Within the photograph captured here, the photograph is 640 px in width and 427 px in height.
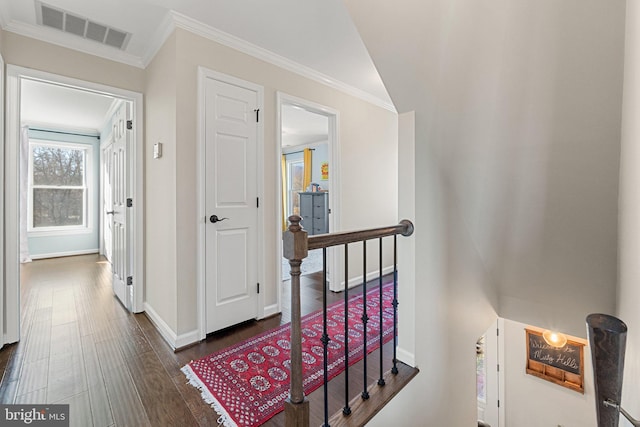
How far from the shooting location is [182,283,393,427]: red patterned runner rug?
1.48 m

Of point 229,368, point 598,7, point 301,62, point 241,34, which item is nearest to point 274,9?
point 241,34

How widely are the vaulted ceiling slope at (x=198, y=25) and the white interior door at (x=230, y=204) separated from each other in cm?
42

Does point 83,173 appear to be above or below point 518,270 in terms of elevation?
above

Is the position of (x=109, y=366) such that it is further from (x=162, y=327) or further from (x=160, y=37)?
(x=160, y=37)

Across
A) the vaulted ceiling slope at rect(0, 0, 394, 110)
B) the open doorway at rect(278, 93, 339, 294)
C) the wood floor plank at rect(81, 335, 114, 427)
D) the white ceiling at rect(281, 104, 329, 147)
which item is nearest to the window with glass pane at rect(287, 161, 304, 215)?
the open doorway at rect(278, 93, 339, 294)

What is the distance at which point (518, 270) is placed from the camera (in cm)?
Answer: 206

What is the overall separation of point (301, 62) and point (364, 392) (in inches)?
109

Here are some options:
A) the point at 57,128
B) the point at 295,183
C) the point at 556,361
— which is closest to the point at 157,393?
the point at 556,361

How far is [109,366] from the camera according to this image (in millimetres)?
1830

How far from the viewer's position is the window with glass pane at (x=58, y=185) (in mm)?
4922

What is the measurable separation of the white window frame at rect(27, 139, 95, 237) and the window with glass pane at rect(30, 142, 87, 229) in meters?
0.02

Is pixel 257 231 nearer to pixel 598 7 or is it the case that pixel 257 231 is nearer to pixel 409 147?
pixel 409 147

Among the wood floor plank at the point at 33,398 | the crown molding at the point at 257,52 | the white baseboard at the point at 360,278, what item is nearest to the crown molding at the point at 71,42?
the crown molding at the point at 257,52

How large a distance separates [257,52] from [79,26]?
1.32 metres
